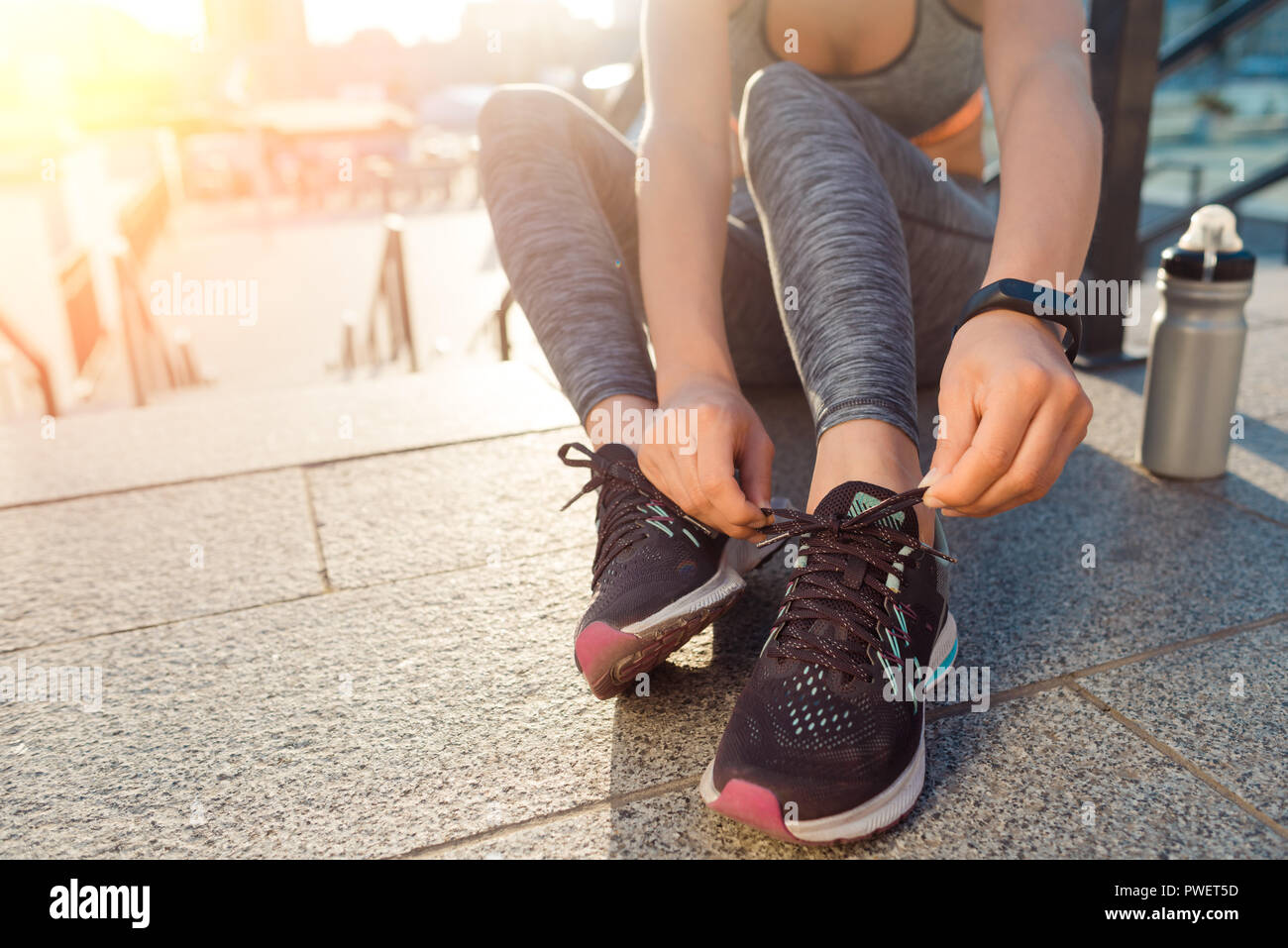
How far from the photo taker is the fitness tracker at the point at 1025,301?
2.48ft

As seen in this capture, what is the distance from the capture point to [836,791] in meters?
0.69

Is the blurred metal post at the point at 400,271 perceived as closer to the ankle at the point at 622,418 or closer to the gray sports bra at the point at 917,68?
the gray sports bra at the point at 917,68

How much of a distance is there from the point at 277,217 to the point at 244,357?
27.8 feet

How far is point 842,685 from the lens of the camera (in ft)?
2.42

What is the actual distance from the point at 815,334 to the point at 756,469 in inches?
6.4

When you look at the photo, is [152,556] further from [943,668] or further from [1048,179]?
[1048,179]

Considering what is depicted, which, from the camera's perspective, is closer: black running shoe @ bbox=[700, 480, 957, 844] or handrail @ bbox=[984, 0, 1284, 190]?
black running shoe @ bbox=[700, 480, 957, 844]

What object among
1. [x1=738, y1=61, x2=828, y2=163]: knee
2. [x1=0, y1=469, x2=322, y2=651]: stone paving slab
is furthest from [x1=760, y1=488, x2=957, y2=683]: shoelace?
[x1=0, y1=469, x2=322, y2=651]: stone paving slab

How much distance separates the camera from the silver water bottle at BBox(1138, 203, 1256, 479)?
133 cm

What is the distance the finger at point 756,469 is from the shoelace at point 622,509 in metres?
0.09

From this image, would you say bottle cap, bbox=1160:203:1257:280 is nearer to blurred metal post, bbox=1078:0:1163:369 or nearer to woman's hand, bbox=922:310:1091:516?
blurred metal post, bbox=1078:0:1163:369

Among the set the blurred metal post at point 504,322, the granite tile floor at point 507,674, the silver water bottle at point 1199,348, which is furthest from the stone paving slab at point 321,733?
the blurred metal post at point 504,322

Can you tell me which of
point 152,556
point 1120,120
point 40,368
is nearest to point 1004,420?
point 152,556
